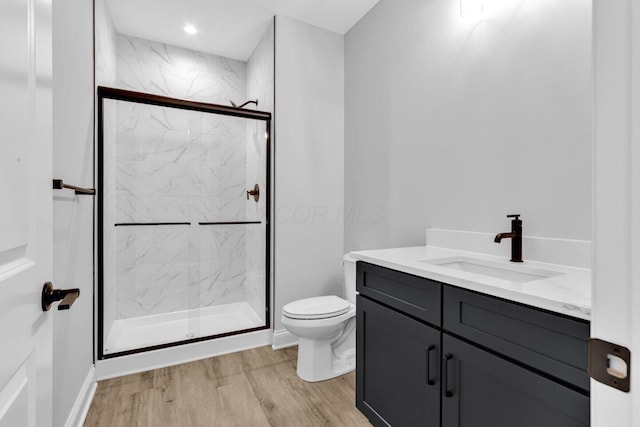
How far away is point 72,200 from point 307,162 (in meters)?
1.58

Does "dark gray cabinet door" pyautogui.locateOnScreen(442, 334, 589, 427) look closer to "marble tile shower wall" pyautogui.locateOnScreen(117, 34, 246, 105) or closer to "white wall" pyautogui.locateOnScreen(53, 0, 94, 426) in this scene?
"white wall" pyautogui.locateOnScreen(53, 0, 94, 426)

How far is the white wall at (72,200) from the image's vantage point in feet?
4.36

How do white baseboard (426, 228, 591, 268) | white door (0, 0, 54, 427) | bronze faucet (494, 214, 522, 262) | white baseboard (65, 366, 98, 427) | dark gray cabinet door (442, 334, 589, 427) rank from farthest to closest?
1. white baseboard (65, 366, 98, 427)
2. bronze faucet (494, 214, 522, 262)
3. white baseboard (426, 228, 591, 268)
4. dark gray cabinet door (442, 334, 589, 427)
5. white door (0, 0, 54, 427)

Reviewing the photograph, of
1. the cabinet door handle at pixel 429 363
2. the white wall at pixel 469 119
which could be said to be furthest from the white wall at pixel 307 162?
the cabinet door handle at pixel 429 363

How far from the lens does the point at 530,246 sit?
1438mm

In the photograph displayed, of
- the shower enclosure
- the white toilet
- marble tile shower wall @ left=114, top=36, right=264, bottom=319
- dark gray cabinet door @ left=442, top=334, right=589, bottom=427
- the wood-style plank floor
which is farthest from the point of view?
marble tile shower wall @ left=114, top=36, right=264, bottom=319

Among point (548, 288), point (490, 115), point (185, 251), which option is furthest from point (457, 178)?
point (185, 251)

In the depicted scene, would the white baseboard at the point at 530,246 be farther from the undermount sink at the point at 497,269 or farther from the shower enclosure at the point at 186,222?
the shower enclosure at the point at 186,222

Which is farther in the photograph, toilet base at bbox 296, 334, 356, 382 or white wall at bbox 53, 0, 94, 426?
toilet base at bbox 296, 334, 356, 382

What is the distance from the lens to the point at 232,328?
2.59 m

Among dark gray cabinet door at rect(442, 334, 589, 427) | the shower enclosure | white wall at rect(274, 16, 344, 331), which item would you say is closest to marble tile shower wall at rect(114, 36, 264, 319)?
the shower enclosure

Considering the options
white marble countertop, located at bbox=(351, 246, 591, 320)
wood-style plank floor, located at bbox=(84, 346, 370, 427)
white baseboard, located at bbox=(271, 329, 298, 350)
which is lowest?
wood-style plank floor, located at bbox=(84, 346, 370, 427)

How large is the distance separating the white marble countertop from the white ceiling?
76.7 inches

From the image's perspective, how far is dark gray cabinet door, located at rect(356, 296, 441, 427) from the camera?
3.96 ft
